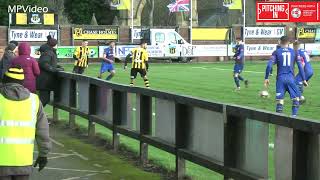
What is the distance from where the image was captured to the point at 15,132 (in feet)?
18.2

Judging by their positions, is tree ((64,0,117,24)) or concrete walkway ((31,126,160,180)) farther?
tree ((64,0,117,24))

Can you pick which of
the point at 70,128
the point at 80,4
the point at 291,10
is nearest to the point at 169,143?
the point at 70,128

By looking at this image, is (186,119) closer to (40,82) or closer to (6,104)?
(6,104)

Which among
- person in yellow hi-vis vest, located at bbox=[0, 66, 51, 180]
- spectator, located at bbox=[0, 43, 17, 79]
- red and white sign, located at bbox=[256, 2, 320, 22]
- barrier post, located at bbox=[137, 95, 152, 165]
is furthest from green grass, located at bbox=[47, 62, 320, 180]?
red and white sign, located at bbox=[256, 2, 320, 22]

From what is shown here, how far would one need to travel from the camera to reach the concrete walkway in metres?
8.84

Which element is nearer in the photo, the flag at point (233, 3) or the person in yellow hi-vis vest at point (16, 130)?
the person in yellow hi-vis vest at point (16, 130)

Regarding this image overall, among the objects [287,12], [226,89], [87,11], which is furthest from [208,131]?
[87,11]

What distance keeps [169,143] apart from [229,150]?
6.32 feet

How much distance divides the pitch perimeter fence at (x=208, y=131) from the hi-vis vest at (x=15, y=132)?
2.25 metres

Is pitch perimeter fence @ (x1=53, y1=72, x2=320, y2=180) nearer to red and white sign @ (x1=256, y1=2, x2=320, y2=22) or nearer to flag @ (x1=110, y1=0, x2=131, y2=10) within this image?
flag @ (x1=110, y1=0, x2=131, y2=10)

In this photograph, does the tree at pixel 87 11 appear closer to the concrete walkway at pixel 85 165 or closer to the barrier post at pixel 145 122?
the concrete walkway at pixel 85 165

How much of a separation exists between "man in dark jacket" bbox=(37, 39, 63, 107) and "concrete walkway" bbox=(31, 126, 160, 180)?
8.87 ft

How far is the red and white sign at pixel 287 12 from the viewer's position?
54.6 m

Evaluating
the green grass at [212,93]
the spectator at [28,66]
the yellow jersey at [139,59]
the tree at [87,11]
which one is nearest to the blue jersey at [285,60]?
the green grass at [212,93]
